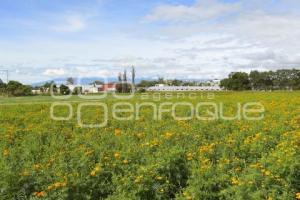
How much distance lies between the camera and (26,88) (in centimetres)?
7594

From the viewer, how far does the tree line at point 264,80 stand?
112 m

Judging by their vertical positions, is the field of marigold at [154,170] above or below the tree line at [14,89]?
below

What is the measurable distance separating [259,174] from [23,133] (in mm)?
7129

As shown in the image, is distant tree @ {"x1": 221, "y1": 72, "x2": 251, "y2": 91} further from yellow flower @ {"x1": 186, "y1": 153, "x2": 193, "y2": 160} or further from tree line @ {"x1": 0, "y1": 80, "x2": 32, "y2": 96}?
yellow flower @ {"x1": 186, "y1": 153, "x2": 193, "y2": 160}

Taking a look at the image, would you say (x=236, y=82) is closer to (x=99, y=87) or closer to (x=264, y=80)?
(x=264, y=80)

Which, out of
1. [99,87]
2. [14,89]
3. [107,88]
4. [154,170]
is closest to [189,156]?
[154,170]

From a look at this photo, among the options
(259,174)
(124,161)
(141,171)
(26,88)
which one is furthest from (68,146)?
(26,88)

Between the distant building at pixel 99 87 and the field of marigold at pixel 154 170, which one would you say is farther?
the distant building at pixel 99 87

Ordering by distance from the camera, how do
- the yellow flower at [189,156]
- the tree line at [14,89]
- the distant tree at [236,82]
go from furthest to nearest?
the distant tree at [236,82]
the tree line at [14,89]
the yellow flower at [189,156]

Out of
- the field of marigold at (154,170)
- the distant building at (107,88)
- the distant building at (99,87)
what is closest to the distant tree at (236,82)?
the distant building at (99,87)

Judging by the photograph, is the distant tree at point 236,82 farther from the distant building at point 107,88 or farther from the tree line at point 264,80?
the distant building at point 107,88

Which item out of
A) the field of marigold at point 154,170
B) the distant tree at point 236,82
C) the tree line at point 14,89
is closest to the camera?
the field of marigold at point 154,170

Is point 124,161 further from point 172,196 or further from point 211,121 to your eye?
point 211,121

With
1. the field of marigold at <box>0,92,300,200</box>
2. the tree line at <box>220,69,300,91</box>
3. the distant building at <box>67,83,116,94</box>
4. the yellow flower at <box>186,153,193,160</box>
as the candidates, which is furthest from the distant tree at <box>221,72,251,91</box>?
the yellow flower at <box>186,153,193,160</box>
